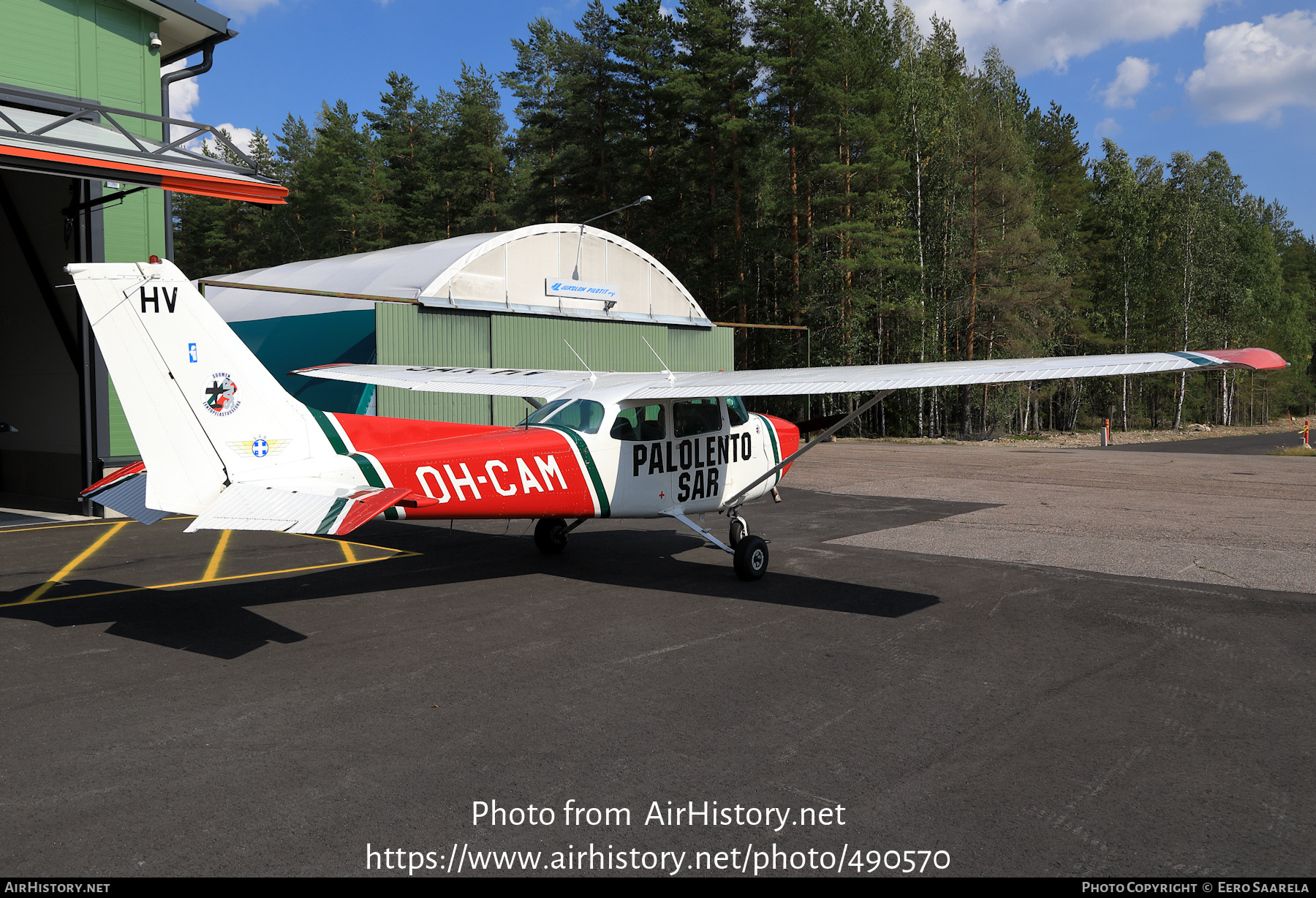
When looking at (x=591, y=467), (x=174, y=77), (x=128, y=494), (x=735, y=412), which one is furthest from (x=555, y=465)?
(x=174, y=77)

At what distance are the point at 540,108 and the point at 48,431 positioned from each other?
44.5 metres

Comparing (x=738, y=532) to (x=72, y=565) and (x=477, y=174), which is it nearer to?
(x=72, y=565)

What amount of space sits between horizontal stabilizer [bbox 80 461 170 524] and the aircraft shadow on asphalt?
1.16m

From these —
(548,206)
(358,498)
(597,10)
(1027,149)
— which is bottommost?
(358,498)

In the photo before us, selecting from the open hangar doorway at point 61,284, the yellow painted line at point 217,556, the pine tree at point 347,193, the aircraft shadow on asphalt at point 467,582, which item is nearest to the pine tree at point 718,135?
the pine tree at point 347,193

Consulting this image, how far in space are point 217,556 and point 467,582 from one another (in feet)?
12.7

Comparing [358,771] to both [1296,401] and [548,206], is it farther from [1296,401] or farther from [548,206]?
[1296,401]

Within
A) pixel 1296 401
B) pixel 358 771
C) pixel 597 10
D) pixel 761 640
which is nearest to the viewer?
pixel 358 771

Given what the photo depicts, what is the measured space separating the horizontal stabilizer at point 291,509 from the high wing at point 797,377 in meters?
3.48

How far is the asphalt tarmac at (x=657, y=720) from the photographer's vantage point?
12.2 ft

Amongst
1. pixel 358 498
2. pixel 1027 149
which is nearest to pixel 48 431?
pixel 358 498

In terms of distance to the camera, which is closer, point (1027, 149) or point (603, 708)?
point (603, 708)

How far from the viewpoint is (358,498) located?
648 centimetres

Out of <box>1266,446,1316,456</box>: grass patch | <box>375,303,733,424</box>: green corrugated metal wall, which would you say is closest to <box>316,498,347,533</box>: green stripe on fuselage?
<box>375,303,733,424</box>: green corrugated metal wall
